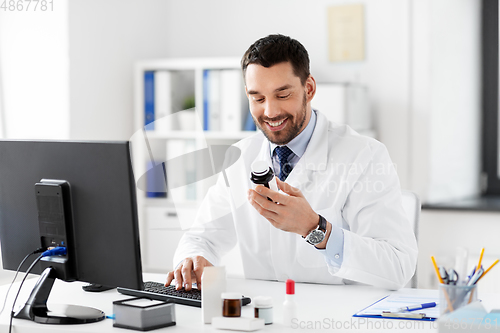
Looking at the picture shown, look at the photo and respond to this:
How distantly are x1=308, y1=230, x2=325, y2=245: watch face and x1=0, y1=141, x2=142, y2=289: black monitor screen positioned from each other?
43cm

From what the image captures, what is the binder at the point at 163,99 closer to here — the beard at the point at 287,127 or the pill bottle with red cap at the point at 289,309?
the beard at the point at 287,127

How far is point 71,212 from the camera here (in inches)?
52.1

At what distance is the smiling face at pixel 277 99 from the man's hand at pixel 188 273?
1.46 feet

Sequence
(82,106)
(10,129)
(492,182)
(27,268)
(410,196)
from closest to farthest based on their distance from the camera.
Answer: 1. (27,268)
2. (410,196)
3. (10,129)
4. (82,106)
5. (492,182)

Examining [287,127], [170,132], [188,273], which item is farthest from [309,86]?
[170,132]

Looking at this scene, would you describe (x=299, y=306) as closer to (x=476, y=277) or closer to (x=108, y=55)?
(x=476, y=277)

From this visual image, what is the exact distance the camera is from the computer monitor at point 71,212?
1236 mm

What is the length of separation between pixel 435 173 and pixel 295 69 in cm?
176

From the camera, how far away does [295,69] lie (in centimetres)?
174

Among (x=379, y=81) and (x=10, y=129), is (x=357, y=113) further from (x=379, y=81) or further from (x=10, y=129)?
A: (x=10, y=129)

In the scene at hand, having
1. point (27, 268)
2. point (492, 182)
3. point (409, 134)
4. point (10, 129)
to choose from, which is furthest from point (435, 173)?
point (27, 268)
